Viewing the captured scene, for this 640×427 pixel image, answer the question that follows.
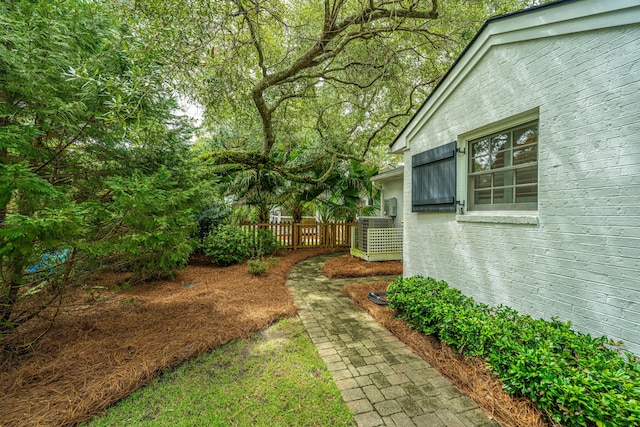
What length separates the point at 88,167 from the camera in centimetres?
343

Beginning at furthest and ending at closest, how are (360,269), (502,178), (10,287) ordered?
(360,269) → (502,178) → (10,287)

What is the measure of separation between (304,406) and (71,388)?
216cm

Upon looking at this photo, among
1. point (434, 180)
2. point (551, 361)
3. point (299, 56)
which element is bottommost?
point (551, 361)

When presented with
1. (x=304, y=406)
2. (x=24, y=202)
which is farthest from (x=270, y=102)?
(x=304, y=406)

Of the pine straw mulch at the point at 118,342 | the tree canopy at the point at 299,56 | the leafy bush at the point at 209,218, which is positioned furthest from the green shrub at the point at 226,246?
the tree canopy at the point at 299,56

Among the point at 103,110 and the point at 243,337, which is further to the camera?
the point at 243,337

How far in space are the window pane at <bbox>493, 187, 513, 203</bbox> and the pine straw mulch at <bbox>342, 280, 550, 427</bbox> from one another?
2.12m

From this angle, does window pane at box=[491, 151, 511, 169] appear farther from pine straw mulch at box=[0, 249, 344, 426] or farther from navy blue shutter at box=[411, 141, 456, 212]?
pine straw mulch at box=[0, 249, 344, 426]

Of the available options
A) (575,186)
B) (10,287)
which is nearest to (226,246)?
(10,287)

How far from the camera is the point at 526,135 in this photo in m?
3.32

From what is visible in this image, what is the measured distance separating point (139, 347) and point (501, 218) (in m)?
4.80

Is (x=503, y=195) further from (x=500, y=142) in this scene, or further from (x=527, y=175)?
(x=500, y=142)

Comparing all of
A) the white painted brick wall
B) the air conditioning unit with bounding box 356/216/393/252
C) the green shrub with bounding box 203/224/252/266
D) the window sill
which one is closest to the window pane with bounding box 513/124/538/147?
the white painted brick wall

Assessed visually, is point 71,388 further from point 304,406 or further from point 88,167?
point 88,167
